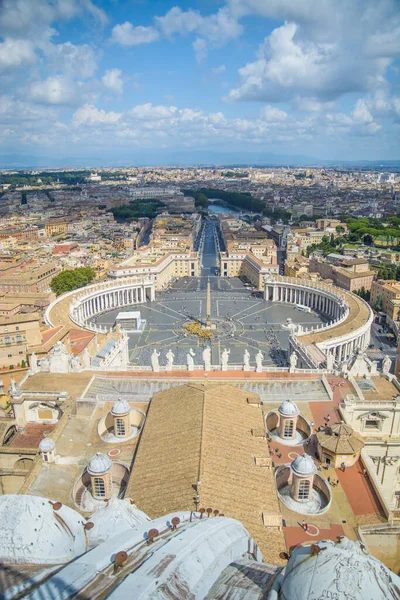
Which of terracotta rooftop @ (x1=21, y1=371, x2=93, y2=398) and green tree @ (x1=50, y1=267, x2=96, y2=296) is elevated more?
terracotta rooftop @ (x1=21, y1=371, x2=93, y2=398)

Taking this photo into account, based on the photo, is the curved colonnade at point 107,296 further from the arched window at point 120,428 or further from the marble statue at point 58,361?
the arched window at point 120,428

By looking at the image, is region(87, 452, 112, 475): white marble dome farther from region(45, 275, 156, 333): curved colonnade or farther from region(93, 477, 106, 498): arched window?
region(45, 275, 156, 333): curved colonnade

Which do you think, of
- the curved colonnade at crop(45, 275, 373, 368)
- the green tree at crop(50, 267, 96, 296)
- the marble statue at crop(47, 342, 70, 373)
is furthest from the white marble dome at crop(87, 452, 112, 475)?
the green tree at crop(50, 267, 96, 296)

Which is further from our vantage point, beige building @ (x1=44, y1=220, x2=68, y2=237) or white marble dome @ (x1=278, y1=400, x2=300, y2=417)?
beige building @ (x1=44, y1=220, x2=68, y2=237)

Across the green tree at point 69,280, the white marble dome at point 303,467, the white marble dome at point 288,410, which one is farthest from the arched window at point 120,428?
the green tree at point 69,280

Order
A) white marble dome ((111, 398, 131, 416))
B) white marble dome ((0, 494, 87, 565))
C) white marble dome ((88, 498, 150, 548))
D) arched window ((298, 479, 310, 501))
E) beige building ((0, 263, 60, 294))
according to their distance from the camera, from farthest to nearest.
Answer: beige building ((0, 263, 60, 294)) < white marble dome ((111, 398, 131, 416)) < arched window ((298, 479, 310, 501)) < white marble dome ((88, 498, 150, 548)) < white marble dome ((0, 494, 87, 565))

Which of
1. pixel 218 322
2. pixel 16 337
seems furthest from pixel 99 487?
pixel 218 322

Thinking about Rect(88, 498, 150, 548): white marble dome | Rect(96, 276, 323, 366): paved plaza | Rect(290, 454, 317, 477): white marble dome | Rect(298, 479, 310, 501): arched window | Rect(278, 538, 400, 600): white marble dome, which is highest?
Rect(278, 538, 400, 600): white marble dome

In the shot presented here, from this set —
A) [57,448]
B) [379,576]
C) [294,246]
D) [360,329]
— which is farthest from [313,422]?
[294,246]
